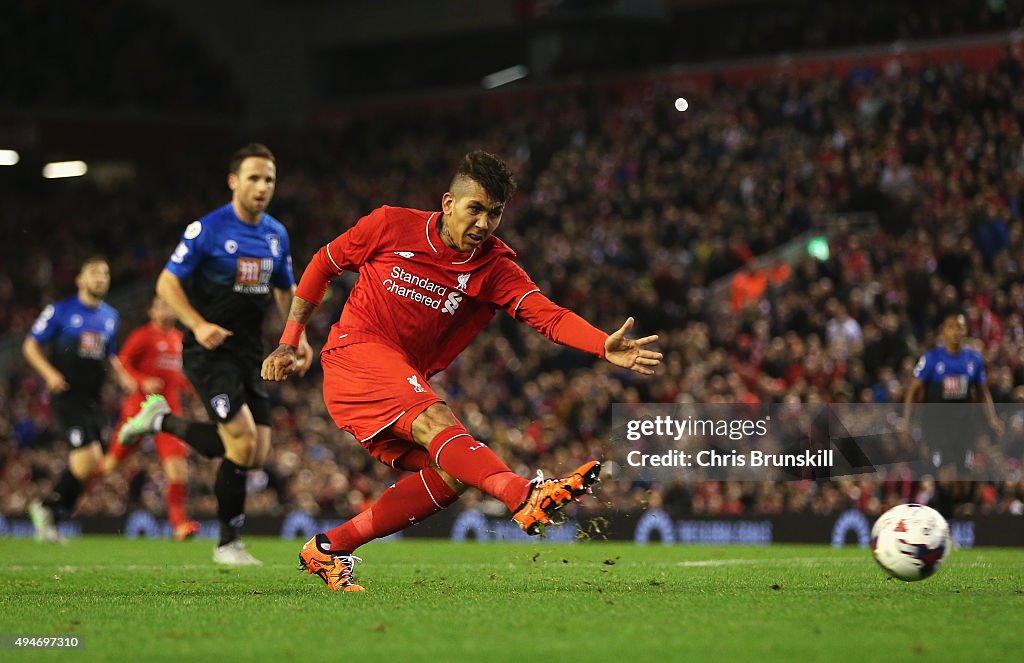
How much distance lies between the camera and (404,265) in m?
7.27

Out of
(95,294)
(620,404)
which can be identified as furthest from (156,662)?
(620,404)

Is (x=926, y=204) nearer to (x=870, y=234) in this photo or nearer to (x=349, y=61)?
(x=870, y=234)

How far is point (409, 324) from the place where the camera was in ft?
24.0

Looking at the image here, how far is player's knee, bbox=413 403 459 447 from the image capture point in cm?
684

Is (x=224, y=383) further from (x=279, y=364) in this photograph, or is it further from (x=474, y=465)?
(x=474, y=465)

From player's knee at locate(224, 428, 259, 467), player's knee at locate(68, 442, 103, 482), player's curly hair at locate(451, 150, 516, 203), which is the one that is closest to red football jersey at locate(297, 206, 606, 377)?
player's curly hair at locate(451, 150, 516, 203)

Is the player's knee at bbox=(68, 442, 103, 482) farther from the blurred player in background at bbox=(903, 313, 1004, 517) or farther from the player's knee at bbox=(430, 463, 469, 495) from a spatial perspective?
the blurred player in background at bbox=(903, 313, 1004, 517)

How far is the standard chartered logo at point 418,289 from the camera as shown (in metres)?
7.25

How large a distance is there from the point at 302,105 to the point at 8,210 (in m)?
8.45

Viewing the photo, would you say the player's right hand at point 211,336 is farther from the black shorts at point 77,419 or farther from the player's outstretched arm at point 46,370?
the black shorts at point 77,419

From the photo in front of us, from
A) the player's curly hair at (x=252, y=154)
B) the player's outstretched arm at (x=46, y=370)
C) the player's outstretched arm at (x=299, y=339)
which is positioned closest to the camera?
the player's outstretched arm at (x=299, y=339)

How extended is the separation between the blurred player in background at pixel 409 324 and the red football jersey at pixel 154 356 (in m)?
8.35

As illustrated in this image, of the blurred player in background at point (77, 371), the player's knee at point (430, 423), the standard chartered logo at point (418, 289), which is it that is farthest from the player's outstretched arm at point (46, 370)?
the player's knee at point (430, 423)

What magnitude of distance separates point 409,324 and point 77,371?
867cm
